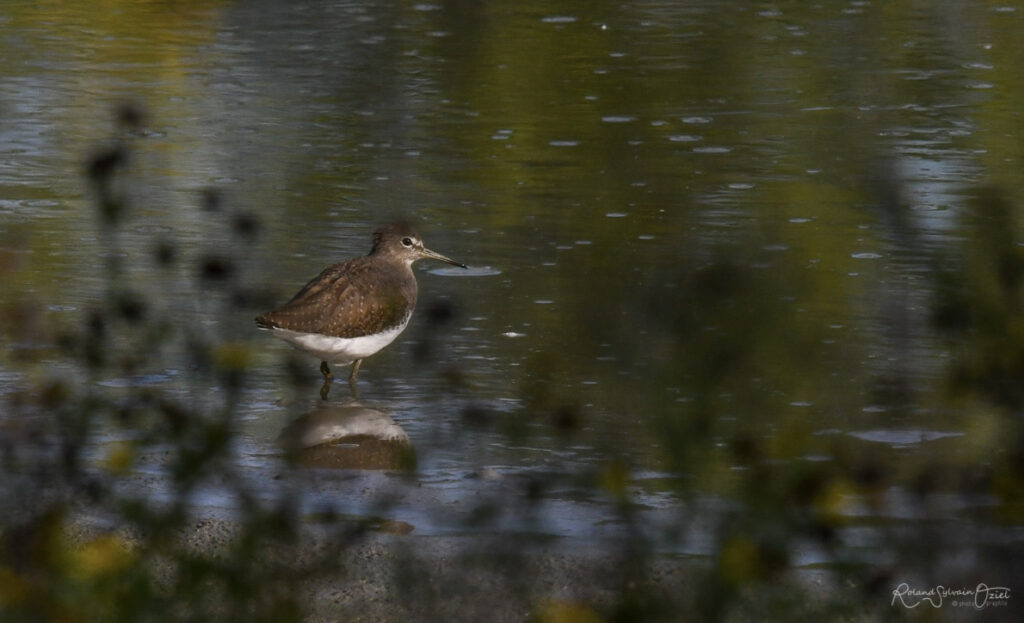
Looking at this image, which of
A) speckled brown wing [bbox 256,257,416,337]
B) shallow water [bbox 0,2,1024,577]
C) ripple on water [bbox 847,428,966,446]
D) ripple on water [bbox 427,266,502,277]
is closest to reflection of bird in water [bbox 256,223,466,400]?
speckled brown wing [bbox 256,257,416,337]

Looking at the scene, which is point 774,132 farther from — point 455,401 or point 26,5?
point 26,5

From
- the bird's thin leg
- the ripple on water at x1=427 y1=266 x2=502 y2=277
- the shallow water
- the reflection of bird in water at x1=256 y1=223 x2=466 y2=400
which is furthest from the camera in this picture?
the ripple on water at x1=427 y1=266 x2=502 y2=277

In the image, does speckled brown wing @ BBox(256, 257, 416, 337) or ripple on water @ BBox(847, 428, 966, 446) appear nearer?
ripple on water @ BBox(847, 428, 966, 446)

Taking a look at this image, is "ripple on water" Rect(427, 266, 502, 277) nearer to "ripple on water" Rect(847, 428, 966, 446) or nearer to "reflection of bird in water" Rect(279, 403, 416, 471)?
"reflection of bird in water" Rect(279, 403, 416, 471)

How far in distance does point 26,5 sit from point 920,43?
41.0 feet

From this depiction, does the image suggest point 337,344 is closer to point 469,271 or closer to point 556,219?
A: point 469,271

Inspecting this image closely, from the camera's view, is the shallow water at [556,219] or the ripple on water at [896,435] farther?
the ripple on water at [896,435]

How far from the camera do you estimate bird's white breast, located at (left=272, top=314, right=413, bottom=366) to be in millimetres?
8484

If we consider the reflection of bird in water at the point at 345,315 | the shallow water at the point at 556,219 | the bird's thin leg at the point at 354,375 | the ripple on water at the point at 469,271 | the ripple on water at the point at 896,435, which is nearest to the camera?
the shallow water at the point at 556,219

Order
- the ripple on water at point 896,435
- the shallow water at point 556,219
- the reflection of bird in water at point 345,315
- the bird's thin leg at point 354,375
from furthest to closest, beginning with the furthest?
1. the bird's thin leg at point 354,375
2. the reflection of bird in water at point 345,315
3. the ripple on water at point 896,435
4. the shallow water at point 556,219

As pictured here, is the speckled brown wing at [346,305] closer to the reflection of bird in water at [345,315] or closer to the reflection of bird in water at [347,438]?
the reflection of bird in water at [345,315]

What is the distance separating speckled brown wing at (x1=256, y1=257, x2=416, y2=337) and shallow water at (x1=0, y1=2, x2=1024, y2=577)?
0.26m

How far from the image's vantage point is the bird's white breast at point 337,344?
8.48 meters

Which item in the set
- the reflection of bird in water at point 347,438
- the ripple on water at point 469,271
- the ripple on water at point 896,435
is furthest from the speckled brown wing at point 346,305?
the ripple on water at point 896,435
